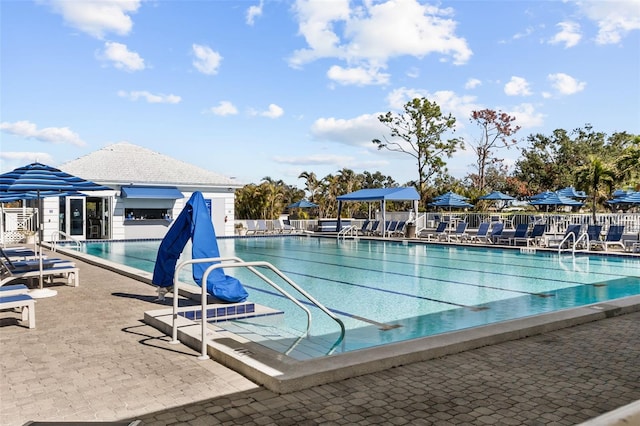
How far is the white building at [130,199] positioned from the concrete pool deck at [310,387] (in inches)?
777

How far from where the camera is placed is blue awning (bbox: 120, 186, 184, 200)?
24.6m

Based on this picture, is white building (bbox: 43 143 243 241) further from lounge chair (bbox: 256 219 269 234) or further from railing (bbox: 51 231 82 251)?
lounge chair (bbox: 256 219 269 234)

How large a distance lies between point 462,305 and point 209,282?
4454 millimetres

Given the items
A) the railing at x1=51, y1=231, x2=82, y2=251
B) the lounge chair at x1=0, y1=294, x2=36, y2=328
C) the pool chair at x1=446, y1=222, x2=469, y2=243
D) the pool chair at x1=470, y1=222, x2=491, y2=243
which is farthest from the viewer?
the pool chair at x1=446, y1=222, x2=469, y2=243

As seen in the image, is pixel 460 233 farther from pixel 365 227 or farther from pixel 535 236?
pixel 365 227

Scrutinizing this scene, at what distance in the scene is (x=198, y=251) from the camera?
7051mm

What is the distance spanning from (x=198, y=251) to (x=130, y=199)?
19691 millimetres

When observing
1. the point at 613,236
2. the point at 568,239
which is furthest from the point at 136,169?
the point at 613,236

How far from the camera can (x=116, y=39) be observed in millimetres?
17203

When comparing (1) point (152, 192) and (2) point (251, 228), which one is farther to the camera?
(2) point (251, 228)

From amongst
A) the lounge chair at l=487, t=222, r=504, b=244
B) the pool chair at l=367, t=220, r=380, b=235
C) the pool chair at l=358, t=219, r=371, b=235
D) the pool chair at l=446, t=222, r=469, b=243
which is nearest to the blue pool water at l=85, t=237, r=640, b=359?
the lounge chair at l=487, t=222, r=504, b=244

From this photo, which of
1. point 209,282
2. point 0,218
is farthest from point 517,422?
point 0,218

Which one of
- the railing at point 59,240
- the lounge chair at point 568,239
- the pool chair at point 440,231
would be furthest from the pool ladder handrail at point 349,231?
the railing at point 59,240

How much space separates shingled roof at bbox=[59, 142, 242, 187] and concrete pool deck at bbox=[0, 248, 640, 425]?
20601 mm
